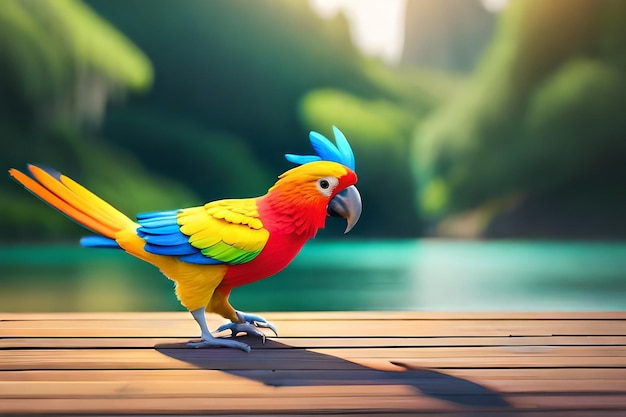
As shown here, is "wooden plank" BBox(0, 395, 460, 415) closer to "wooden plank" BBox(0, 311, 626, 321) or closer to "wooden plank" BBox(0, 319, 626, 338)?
"wooden plank" BBox(0, 319, 626, 338)

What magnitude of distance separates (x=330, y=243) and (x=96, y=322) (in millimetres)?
2959

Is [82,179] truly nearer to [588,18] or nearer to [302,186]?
[302,186]

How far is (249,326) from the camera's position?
145 cm

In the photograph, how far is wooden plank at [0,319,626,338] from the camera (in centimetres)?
149

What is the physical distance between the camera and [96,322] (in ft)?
5.27

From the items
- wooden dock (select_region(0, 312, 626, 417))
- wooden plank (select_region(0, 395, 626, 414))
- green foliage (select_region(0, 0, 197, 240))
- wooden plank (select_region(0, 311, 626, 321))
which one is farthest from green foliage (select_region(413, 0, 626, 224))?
wooden plank (select_region(0, 395, 626, 414))

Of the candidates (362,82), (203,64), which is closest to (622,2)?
(362,82)

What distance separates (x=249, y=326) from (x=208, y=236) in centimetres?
28

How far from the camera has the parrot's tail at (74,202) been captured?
131cm

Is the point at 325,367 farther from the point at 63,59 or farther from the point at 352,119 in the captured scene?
the point at 63,59

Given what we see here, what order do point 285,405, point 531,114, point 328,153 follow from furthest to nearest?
point 531,114
point 328,153
point 285,405

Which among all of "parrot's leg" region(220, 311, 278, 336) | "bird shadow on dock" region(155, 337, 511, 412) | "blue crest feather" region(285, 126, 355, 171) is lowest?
"bird shadow on dock" region(155, 337, 511, 412)

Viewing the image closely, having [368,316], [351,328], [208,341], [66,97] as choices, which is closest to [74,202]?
[208,341]

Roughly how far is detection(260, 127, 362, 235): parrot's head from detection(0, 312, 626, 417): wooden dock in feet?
0.97
